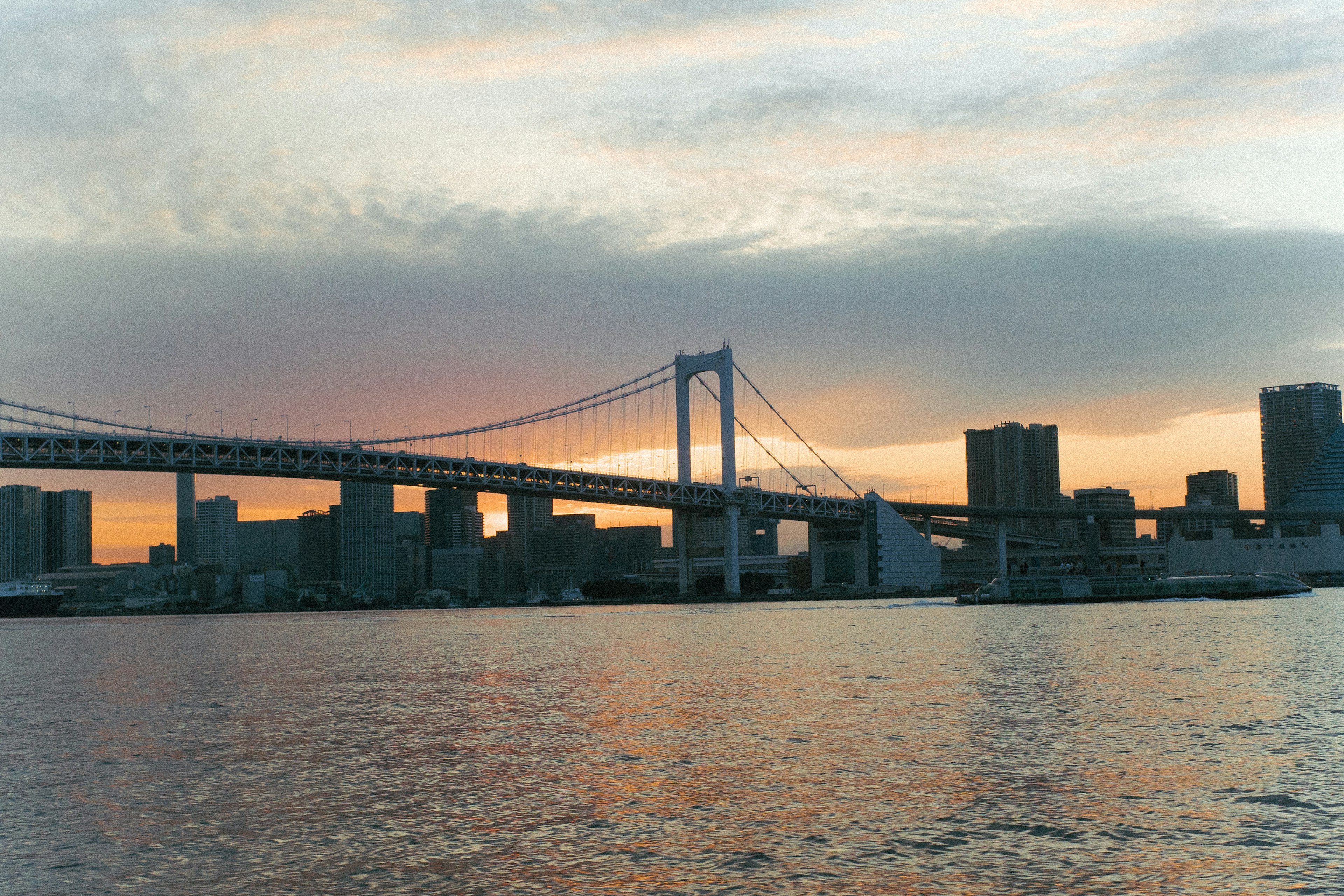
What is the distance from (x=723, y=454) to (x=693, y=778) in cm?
10993

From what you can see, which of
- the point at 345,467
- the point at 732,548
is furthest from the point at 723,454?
the point at 345,467

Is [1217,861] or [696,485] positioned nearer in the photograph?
[1217,861]

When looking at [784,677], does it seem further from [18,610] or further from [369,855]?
[18,610]

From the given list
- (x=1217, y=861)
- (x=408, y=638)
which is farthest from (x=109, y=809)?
(x=408, y=638)

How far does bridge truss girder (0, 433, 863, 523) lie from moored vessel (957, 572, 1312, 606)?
26.2 meters

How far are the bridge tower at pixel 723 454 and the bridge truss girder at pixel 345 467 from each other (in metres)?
1.63

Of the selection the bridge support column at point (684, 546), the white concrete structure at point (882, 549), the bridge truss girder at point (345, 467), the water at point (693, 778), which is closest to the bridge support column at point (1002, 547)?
the white concrete structure at point (882, 549)

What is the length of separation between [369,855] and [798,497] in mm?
121280

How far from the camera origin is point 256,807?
58.1 feet

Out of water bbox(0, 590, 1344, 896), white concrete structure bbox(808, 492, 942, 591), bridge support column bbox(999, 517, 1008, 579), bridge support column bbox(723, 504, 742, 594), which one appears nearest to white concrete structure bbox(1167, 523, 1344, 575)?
bridge support column bbox(999, 517, 1008, 579)

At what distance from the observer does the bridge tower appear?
12700 centimetres

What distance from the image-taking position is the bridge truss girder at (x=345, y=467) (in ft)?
301

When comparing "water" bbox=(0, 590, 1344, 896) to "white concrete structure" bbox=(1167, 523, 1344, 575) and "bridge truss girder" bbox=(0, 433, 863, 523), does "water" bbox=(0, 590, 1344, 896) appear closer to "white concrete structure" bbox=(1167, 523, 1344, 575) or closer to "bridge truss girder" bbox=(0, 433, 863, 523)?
"bridge truss girder" bbox=(0, 433, 863, 523)

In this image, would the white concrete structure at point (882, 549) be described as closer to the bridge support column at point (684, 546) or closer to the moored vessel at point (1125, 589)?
the bridge support column at point (684, 546)
